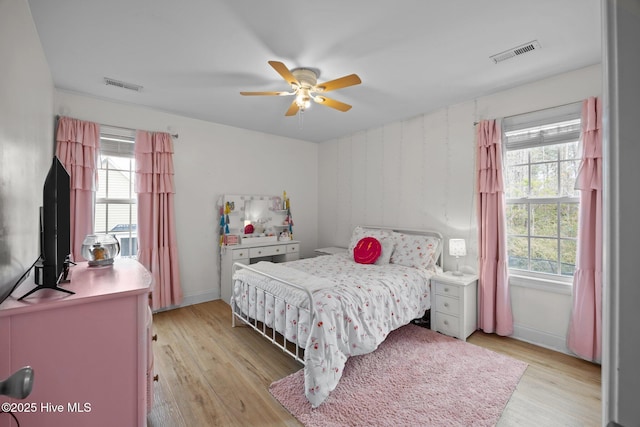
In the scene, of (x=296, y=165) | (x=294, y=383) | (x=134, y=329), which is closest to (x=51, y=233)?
(x=134, y=329)

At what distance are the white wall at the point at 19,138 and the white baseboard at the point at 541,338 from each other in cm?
398

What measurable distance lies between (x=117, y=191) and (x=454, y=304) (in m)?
4.16

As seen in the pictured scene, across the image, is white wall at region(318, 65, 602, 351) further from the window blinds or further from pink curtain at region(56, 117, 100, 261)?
pink curtain at region(56, 117, 100, 261)

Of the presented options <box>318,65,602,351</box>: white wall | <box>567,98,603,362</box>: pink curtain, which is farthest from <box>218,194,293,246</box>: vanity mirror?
<box>567,98,603,362</box>: pink curtain

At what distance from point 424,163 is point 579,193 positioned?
1.60 m

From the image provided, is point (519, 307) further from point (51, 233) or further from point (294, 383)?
point (51, 233)

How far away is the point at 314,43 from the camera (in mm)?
2180

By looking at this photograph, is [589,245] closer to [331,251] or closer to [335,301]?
[335,301]

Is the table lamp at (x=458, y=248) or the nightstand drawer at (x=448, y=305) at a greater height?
the table lamp at (x=458, y=248)

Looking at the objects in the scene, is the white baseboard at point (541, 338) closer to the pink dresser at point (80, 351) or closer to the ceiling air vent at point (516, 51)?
the ceiling air vent at point (516, 51)

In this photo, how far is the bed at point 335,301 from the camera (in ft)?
6.89

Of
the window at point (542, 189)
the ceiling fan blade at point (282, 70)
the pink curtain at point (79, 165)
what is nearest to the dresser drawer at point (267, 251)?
the pink curtain at point (79, 165)

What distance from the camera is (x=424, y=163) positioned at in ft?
12.4

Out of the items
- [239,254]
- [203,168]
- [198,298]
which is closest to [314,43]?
[203,168]
